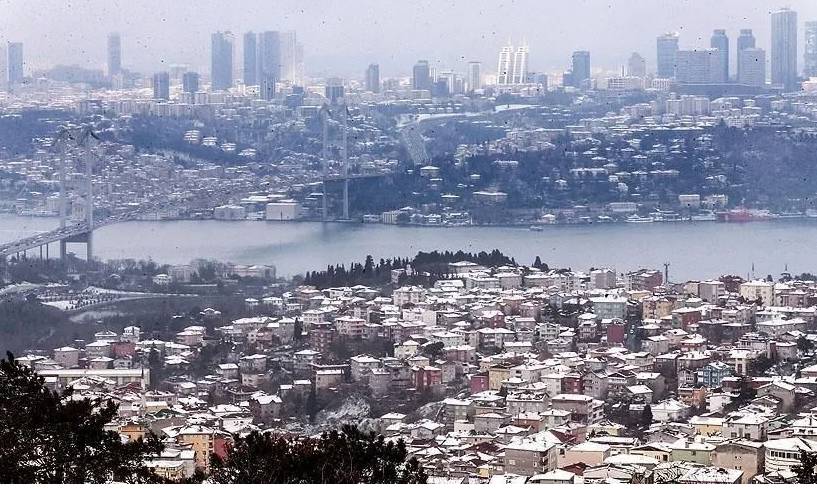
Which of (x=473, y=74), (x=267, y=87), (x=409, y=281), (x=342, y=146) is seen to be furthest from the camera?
(x=342, y=146)

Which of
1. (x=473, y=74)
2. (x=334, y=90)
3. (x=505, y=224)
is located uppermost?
(x=473, y=74)

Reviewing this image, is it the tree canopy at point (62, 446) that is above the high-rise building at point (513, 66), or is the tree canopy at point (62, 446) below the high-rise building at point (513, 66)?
below

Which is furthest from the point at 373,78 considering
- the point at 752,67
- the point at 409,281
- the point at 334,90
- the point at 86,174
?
the point at 409,281

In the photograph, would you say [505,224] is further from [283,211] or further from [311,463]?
[311,463]

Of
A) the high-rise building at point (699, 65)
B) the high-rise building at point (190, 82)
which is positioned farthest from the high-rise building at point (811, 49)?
the high-rise building at point (190, 82)

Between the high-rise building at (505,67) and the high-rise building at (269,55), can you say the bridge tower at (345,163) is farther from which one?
the high-rise building at (505,67)
